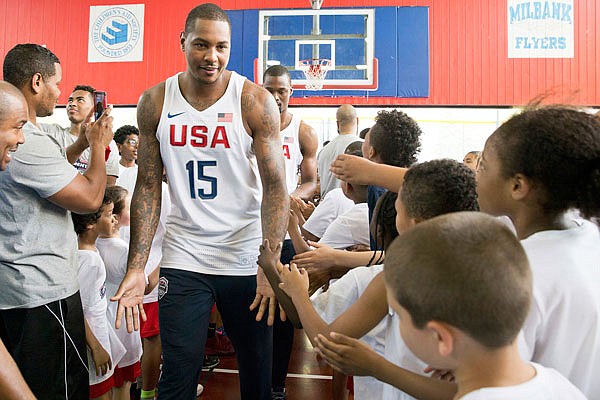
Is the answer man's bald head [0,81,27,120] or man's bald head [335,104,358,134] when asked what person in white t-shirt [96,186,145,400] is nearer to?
man's bald head [0,81,27,120]

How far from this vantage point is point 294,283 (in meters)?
1.89

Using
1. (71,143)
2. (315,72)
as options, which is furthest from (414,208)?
(315,72)

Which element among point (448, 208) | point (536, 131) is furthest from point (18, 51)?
point (536, 131)

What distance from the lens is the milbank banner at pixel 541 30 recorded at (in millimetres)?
10328

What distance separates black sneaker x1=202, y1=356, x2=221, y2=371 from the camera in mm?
4066

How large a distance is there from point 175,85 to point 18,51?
725mm

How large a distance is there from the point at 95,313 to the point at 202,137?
114 centimetres

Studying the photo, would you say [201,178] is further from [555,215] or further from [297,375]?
[297,375]

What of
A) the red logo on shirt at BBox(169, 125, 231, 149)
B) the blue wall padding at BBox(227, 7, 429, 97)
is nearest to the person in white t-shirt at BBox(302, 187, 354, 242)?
the red logo on shirt at BBox(169, 125, 231, 149)

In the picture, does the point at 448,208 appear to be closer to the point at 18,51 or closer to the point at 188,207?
the point at 188,207

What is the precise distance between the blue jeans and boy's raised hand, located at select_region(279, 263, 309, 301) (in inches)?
18.2

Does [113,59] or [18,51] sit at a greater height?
[113,59]

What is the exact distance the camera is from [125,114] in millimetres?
11469

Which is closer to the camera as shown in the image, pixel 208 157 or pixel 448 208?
pixel 448 208
